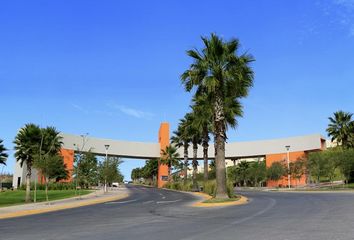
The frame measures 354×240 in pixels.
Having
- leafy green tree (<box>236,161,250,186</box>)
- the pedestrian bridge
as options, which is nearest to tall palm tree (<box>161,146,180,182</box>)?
the pedestrian bridge

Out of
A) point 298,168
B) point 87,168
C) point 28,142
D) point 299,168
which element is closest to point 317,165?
point 299,168

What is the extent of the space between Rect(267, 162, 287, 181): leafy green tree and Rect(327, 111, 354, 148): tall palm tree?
1092 cm

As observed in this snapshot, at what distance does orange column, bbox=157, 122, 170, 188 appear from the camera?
90.4 m

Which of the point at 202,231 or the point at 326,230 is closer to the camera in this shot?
the point at 326,230

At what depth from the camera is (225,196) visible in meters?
26.4

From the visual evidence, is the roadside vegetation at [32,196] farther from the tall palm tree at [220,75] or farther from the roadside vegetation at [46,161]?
the tall palm tree at [220,75]

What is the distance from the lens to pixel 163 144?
3625 inches

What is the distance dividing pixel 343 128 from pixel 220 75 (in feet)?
153

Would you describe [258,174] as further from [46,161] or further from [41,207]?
[41,207]

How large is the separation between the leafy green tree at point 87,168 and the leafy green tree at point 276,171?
3620cm

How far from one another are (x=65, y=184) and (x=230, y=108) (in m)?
49.6

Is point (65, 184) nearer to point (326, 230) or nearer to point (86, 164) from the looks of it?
point (86, 164)

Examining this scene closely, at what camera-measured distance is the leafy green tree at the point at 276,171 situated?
243 feet

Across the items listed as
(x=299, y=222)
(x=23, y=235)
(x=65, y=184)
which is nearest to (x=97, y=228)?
(x=23, y=235)
